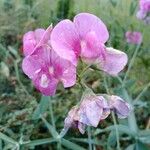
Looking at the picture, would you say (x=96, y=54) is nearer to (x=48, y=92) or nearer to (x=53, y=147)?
(x=48, y=92)

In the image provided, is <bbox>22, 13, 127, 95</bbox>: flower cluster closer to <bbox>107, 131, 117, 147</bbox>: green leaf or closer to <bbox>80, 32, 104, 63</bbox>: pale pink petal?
<bbox>80, 32, 104, 63</bbox>: pale pink petal

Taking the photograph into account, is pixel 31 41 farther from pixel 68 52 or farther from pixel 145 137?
pixel 145 137

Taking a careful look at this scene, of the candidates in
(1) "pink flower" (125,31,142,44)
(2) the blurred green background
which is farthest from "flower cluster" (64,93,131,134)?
(1) "pink flower" (125,31,142,44)

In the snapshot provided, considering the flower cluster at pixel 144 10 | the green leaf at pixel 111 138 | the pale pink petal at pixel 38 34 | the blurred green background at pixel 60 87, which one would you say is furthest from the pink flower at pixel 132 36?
the pale pink petal at pixel 38 34

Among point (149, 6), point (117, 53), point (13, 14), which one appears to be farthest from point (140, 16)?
point (117, 53)

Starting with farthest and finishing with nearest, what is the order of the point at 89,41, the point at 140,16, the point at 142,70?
the point at 142,70, the point at 140,16, the point at 89,41

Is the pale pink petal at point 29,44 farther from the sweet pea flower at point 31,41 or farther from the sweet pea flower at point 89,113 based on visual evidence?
the sweet pea flower at point 89,113
